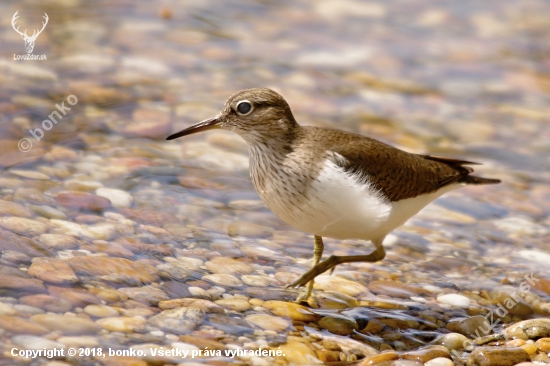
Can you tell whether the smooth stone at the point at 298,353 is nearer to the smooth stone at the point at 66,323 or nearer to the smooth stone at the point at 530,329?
the smooth stone at the point at 66,323

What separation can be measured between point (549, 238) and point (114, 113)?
4999mm

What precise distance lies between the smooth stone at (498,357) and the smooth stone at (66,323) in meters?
2.53

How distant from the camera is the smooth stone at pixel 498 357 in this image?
4805 millimetres

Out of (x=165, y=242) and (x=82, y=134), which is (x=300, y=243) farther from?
(x=82, y=134)

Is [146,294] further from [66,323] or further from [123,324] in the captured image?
[66,323]

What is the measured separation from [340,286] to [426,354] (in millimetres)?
1249

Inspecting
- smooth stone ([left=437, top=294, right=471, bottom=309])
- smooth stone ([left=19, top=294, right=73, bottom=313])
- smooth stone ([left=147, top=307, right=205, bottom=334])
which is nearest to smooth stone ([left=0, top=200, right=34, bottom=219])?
smooth stone ([left=19, top=294, right=73, bottom=313])

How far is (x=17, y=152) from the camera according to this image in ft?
23.2

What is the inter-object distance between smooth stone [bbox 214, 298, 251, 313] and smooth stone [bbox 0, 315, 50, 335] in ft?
4.23

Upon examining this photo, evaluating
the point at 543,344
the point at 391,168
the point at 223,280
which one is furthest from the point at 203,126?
the point at 543,344

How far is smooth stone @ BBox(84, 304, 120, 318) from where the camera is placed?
463cm

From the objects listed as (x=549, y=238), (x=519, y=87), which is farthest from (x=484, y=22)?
(x=549, y=238)

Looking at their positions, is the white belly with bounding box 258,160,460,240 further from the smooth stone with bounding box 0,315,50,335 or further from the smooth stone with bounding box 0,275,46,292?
the smooth stone with bounding box 0,315,50,335
